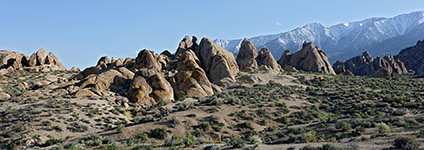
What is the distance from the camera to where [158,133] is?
80.3 feet

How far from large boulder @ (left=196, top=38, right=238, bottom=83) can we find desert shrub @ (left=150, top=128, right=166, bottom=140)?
2868 cm

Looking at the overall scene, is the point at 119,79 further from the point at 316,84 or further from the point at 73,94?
the point at 316,84

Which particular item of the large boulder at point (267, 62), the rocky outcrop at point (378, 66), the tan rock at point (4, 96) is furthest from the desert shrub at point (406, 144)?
the rocky outcrop at point (378, 66)

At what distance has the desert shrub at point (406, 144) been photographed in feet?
35.4

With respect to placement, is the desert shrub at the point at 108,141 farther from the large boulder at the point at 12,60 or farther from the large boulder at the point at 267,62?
the large boulder at the point at 267,62

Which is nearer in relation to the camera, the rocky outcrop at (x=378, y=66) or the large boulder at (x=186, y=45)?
the large boulder at (x=186, y=45)

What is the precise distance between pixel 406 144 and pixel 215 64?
4725 centimetres

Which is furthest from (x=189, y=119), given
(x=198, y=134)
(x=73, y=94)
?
(x=73, y=94)

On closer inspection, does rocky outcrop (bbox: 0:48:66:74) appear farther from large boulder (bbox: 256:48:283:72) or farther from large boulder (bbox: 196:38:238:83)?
large boulder (bbox: 256:48:283:72)

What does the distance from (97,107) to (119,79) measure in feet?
35.6

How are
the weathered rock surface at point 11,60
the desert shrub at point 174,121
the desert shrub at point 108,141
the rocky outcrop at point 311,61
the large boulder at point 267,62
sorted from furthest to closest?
the rocky outcrop at point 311,61, the large boulder at point 267,62, the weathered rock surface at point 11,60, the desert shrub at point 174,121, the desert shrub at point 108,141

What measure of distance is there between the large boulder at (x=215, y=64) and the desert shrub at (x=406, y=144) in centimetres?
4132

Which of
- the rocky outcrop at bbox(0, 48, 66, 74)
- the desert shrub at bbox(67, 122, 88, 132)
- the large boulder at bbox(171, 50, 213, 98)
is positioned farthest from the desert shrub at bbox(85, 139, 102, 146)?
the rocky outcrop at bbox(0, 48, 66, 74)

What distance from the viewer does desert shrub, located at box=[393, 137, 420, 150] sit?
10.8m
